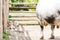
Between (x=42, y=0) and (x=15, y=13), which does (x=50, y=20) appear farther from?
(x=15, y=13)

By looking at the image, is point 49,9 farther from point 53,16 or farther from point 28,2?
point 28,2

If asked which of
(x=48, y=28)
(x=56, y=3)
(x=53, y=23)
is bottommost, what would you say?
(x=48, y=28)

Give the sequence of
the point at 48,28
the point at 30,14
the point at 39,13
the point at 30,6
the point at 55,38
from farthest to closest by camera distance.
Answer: the point at 30,6 → the point at 30,14 → the point at 48,28 → the point at 55,38 → the point at 39,13

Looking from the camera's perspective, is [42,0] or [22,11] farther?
[22,11]

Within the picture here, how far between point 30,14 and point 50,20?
4.69m

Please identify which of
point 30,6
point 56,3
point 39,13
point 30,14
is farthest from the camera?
point 30,6

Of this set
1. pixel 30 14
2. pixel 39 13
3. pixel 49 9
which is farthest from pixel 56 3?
pixel 30 14

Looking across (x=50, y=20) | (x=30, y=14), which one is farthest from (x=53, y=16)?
(x=30, y=14)

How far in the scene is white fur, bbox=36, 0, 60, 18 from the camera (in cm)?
556

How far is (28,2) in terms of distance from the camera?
11102 millimetres

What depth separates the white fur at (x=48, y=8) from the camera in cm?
556

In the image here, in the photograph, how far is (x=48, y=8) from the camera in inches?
222

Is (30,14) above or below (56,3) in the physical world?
below

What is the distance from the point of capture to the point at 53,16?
221 inches
